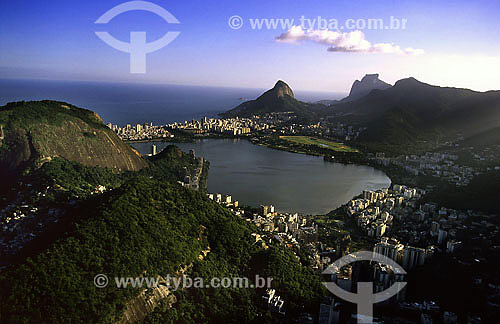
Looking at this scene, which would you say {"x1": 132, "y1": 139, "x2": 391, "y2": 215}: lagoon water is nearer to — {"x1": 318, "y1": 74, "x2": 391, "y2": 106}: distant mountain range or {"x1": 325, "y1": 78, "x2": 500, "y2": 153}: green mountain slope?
{"x1": 325, "y1": 78, "x2": 500, "y2": 153}: green mountain slope

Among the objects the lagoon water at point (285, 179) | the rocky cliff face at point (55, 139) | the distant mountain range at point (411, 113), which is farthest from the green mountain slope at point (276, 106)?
the rocky cliff face at point (55, 139)

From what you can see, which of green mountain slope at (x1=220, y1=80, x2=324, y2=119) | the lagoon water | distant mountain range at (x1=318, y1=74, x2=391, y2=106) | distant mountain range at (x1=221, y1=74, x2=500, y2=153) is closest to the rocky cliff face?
the lagoon water

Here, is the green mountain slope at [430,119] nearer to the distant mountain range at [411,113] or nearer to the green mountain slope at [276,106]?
the distant mountain range at [411,113]

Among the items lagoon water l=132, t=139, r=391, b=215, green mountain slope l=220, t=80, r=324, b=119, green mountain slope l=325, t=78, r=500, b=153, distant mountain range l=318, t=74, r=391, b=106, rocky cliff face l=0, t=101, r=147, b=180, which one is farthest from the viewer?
distant mountain range l=318, t=74, r=391, b=106

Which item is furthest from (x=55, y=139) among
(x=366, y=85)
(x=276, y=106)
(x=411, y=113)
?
(x=366, y=85)

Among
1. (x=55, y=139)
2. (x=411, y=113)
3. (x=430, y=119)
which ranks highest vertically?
(x=411, y=113)

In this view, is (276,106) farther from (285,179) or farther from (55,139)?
(55,139)
